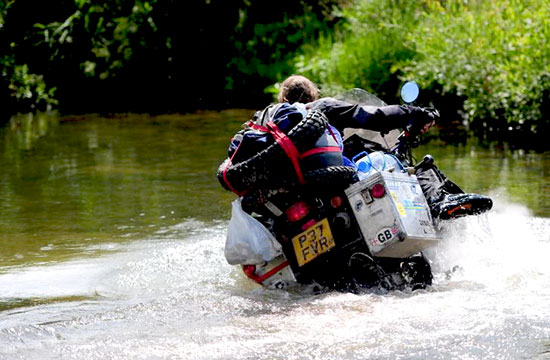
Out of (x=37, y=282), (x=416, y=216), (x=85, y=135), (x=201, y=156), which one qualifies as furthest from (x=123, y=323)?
(x=85, y=135)

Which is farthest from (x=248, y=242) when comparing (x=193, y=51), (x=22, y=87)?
(x=22, y=87)

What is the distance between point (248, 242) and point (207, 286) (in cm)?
62

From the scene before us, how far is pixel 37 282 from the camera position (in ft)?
22.2

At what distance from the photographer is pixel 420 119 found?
21.7 ft

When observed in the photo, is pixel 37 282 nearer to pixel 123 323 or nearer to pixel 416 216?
pixel 123 323

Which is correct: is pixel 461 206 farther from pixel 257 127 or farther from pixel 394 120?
pixel 257 127

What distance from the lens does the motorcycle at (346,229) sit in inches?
230

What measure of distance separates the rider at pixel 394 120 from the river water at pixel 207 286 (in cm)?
44

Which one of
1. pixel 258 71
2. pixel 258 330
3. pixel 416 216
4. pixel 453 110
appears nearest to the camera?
pixel 258 330

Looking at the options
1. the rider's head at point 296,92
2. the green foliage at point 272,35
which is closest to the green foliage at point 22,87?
the green foliage at point 272,35

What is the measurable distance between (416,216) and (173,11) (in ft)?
53.4

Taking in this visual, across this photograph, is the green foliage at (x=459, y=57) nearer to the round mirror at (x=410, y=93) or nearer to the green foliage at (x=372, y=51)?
the green foliage at (x=372, y=51)

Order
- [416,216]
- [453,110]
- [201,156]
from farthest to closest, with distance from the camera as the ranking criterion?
[453,110]
[201,156]
[416,216]

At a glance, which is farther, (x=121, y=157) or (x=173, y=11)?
(x=173, y=11)
